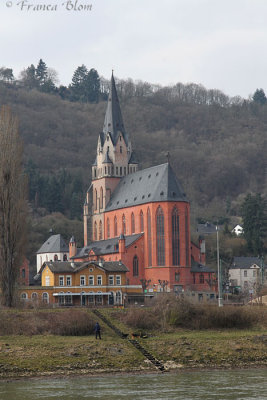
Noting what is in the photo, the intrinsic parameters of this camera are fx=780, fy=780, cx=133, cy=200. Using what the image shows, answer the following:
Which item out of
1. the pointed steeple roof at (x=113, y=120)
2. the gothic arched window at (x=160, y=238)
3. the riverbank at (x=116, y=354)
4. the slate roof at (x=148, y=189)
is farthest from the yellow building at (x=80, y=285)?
the pointed steeple roof at (x=113, y=120)

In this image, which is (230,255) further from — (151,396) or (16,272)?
(151,396)

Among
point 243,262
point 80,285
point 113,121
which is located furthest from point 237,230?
point 80,285

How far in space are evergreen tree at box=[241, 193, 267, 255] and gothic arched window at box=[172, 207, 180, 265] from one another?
31697 mm

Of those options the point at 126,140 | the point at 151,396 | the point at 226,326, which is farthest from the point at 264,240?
the point at 151,396

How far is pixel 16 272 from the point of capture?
67562 mm

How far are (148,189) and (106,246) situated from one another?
1122cm

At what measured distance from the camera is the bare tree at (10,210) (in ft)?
220

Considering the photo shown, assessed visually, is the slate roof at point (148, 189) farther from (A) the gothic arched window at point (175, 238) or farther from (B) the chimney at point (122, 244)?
(B) the chimney at point (122, 244)

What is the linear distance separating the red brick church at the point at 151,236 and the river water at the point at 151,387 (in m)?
52.4

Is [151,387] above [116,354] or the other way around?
the other way around

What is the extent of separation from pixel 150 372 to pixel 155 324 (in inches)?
547

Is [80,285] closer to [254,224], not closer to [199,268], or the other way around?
[199,268]

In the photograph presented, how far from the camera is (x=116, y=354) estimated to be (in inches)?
2207

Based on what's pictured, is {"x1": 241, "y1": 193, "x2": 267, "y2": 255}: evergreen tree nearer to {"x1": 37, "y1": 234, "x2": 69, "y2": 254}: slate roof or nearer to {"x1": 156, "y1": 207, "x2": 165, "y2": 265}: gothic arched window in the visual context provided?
{"x1": 37, "y1": 234, "x2": 69, "y2": 254}: slate roof
